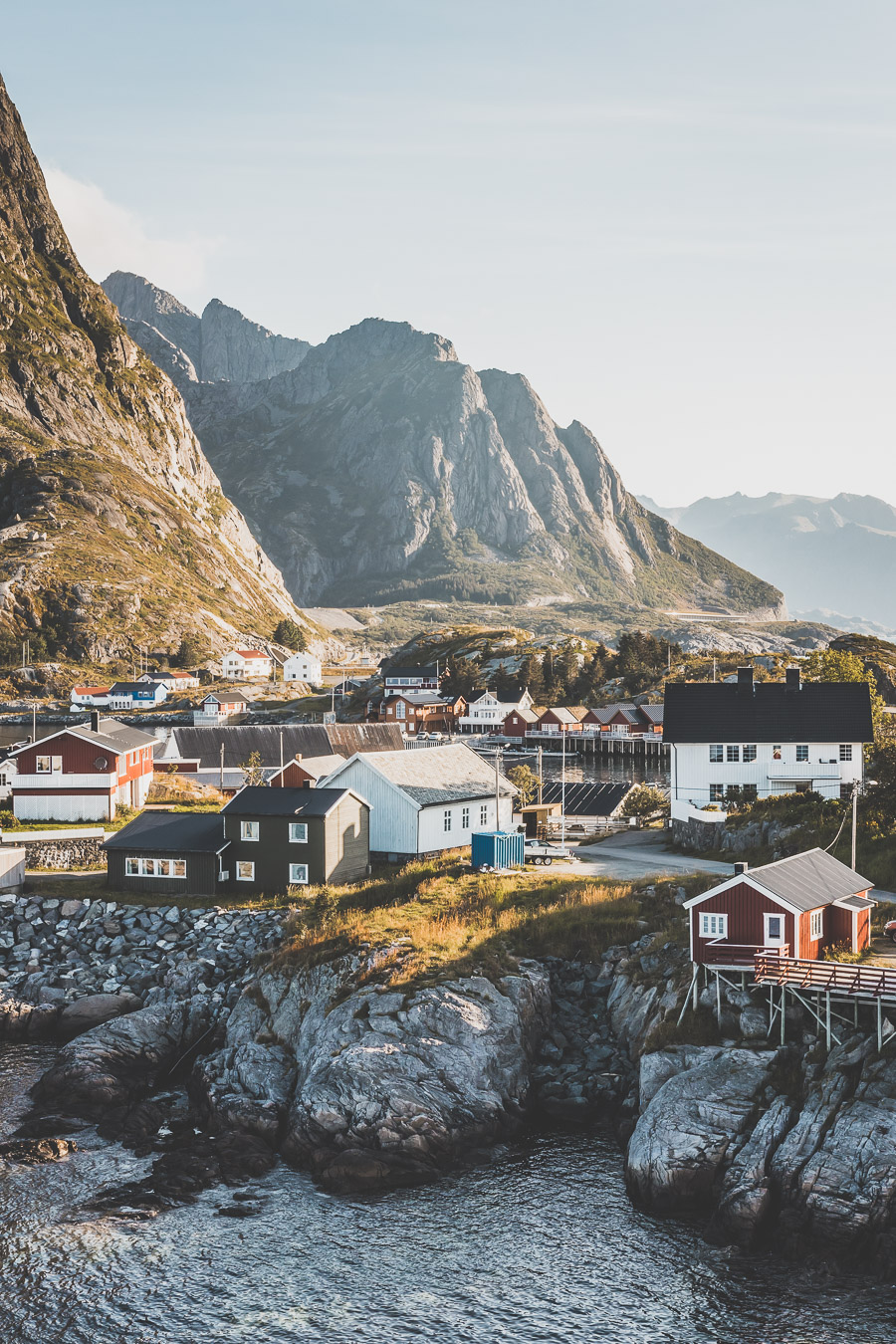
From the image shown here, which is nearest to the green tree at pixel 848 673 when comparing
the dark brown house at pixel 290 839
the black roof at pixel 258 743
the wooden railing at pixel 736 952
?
the black roof at pixel 258 743

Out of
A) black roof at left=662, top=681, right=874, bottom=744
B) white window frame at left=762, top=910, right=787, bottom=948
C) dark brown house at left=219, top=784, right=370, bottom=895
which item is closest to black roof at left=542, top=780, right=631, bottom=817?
black roof at left=662, top=681, right=874, bottom=744

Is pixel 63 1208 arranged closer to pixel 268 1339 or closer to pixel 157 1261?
pixel 157 1261

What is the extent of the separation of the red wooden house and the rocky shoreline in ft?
5.32

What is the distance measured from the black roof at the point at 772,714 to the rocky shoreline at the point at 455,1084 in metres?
21.9

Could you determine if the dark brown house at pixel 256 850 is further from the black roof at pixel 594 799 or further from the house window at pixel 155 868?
the black roof at pixel 594 799

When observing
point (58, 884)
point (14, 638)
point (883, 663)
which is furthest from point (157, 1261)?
point (14, 638)

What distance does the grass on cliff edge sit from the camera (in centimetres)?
3512

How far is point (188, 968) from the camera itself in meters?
40.1

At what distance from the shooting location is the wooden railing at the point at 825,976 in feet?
89.4

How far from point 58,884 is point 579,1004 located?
2699 cm

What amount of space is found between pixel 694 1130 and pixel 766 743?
32449 mm

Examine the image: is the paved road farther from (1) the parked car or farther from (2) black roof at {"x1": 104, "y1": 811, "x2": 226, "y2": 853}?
(2) black roof at {"x1": 104, "y1": 811, "x2": 226, "y2": 853}

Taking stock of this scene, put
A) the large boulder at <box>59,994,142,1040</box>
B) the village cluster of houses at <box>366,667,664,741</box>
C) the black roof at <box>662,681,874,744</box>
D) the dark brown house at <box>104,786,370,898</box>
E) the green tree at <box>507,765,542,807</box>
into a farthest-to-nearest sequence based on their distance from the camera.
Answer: the village cluster of houses at <box>366,667,664,741</box> → the green tree at <box>507,765,542,807</box> → the black roof at <box>662,681,874,744</box> → the dark brown house at <box>104,786,370,898</box> → the large boulder at <box>59,994,142,1040</box>

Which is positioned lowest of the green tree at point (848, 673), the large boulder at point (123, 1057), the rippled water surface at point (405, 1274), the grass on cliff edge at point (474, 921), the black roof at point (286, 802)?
the rippled water surface at point (405, 1274)
